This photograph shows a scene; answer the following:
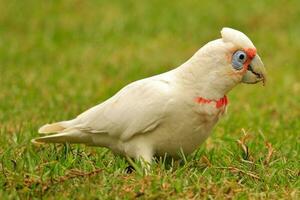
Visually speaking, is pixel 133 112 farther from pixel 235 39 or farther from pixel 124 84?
pixel 124 84

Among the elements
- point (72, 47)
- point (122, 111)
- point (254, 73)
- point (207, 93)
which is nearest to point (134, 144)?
point (122, 111)

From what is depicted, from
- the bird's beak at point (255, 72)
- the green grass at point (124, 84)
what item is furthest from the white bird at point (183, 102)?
the green grass at point (124, 84)

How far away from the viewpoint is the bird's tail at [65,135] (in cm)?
524

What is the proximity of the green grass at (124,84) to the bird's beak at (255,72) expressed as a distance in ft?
1.80

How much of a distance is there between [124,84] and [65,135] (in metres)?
3.67

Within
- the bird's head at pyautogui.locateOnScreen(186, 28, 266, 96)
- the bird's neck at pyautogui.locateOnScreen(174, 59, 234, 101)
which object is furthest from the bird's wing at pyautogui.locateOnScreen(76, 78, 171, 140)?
the bird's head at pyautogui.locateOnScreen(186, 28, 266, 96)

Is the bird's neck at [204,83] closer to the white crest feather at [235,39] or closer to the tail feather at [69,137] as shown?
the white crest feather at [235,39]

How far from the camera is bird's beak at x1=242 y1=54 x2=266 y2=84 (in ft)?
16.4

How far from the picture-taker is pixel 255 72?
503 cm

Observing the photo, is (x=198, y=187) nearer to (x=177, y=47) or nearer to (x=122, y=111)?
(x=122, y=111)

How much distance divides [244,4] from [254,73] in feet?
24.4

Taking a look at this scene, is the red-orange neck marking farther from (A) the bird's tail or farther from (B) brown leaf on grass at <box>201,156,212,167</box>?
(A) the bird's tail

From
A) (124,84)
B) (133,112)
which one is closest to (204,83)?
(133,112)

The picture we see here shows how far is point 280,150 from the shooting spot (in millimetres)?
5820
